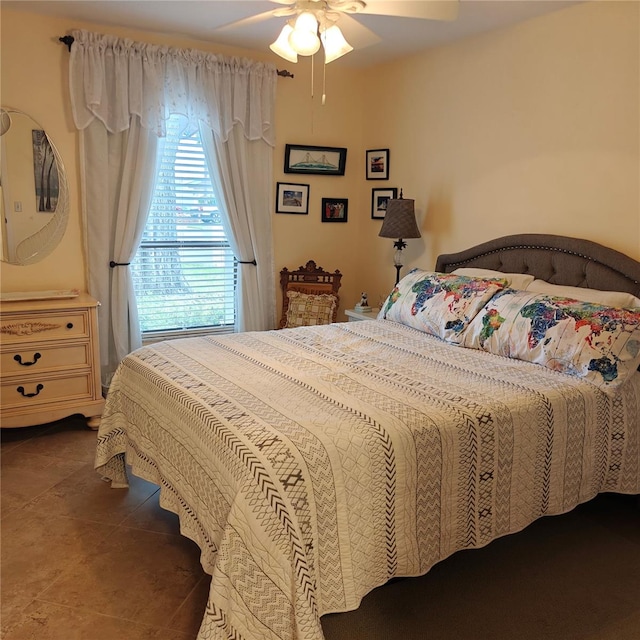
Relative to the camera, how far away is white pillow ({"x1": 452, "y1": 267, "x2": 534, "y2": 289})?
315cm

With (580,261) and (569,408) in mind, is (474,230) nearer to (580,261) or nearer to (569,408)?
(580,261)

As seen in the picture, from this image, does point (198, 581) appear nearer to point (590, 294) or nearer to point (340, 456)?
point (340, 456)

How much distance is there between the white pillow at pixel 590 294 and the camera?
270 centimetres

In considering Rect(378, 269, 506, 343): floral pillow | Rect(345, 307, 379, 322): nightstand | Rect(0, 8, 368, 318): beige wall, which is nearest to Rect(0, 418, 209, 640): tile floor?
Rect(0, 8, 368, 318): beige wall

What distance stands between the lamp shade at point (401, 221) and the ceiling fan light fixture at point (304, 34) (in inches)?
66.7

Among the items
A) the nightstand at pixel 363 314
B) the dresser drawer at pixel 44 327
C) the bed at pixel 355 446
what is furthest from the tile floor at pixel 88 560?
the nightstand at pixel 363 314

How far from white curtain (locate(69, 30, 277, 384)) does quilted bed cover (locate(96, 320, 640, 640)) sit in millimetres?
1297

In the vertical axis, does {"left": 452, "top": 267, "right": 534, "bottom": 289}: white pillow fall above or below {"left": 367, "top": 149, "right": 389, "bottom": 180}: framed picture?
below

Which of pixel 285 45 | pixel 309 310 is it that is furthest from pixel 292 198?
pixel 285 45

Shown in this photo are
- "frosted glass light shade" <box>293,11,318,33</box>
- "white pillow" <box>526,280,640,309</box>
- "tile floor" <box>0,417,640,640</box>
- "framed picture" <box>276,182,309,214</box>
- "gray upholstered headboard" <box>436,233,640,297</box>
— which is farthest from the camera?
"framed picture" <box>276,182,309,214</box>

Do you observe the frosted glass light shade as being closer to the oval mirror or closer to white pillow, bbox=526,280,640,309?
white pillow, bbox=526,280,640,309

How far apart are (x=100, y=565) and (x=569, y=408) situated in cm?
193

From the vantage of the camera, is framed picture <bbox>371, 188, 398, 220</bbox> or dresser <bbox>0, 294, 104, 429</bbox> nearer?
dresser <bbox>0, 294, 104, 429</bbox>

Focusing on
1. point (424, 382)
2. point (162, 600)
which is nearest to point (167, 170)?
point (424, 382)
